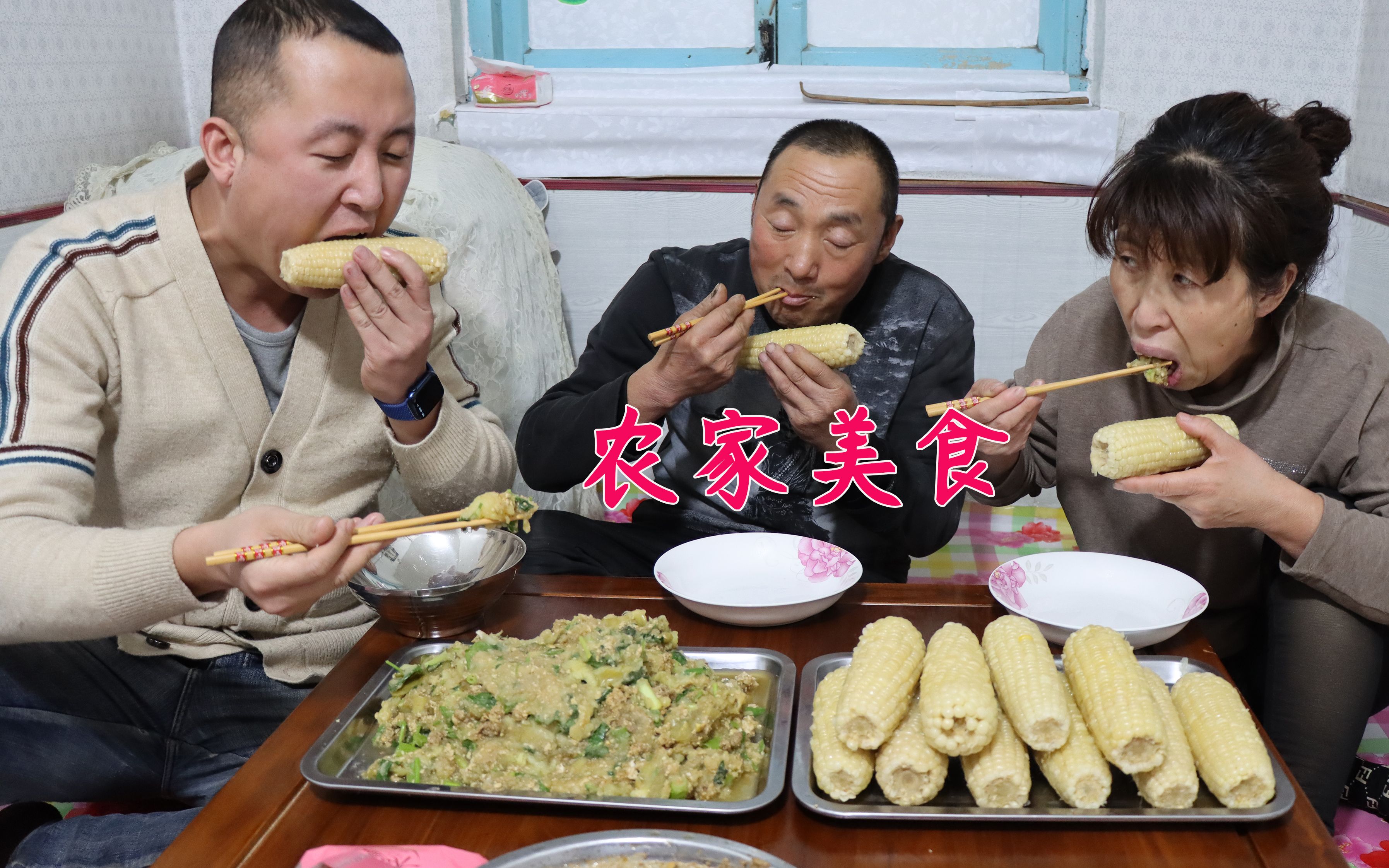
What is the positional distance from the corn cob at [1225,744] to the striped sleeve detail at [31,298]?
2.04m

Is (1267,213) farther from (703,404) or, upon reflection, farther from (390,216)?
(390,216)

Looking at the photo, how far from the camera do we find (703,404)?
296 cm

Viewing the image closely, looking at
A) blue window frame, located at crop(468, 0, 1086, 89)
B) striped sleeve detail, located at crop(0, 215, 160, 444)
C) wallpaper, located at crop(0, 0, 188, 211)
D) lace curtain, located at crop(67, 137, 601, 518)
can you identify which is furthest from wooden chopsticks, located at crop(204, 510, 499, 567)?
blue window frame, located at crop(468, 0, 1086, 89)

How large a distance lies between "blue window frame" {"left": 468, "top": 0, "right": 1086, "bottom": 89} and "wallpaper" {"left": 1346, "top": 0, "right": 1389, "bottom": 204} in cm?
105

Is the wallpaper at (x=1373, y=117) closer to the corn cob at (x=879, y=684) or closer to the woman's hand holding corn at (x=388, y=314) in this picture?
the corn cob at (x=879, y=684)

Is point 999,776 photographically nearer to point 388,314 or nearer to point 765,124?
point 388,314

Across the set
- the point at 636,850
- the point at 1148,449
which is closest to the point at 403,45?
the point at 1148,449

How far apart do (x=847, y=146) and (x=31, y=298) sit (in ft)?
6.10

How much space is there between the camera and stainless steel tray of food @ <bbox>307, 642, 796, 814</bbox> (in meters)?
1.39

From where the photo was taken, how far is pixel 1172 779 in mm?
1368

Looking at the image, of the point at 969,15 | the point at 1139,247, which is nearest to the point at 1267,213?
the point at 1139,247

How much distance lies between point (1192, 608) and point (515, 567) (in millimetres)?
1258
